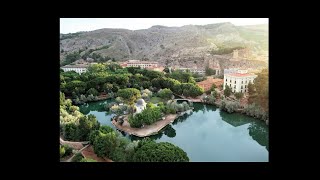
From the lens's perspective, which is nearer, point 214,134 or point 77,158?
point 77,158

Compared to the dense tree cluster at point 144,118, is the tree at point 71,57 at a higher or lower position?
higher

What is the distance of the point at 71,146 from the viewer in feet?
13.8

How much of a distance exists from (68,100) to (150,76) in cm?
113

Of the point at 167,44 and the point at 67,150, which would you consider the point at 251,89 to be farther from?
the point at 67,150

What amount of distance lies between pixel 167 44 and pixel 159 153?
1.59m

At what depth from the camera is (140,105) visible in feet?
15.2

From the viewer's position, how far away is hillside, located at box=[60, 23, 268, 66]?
4570 mm

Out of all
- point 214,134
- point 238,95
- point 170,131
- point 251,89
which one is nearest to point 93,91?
point 170,131

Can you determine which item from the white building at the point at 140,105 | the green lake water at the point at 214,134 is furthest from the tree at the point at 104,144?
the white building at the point at 140,105

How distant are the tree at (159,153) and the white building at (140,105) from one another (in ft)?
1.82

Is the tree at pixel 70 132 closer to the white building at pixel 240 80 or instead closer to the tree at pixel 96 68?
the tree at pixel 96 68

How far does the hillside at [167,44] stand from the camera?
457cm

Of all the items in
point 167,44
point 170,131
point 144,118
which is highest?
point 167,44
